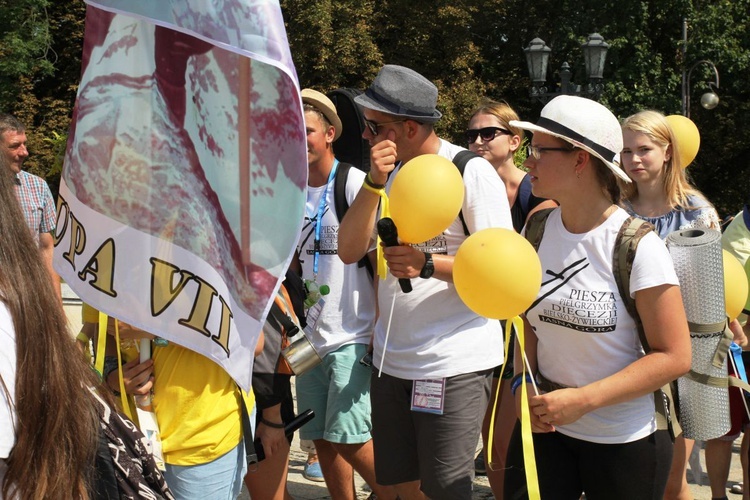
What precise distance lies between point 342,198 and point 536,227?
4.65 feet

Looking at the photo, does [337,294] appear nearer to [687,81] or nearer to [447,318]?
[447,318]

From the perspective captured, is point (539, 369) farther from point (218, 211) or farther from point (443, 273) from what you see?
point (218, 211)

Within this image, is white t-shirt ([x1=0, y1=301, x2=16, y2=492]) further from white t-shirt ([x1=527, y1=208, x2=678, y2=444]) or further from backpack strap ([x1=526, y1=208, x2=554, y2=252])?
backpack strap ([x1=526, y1=208, x2=554, y2=252])

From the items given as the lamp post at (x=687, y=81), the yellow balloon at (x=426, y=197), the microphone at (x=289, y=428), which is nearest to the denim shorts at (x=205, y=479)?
the microphone at (x=289, y=428)

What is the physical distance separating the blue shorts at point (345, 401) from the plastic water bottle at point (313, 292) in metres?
0.29

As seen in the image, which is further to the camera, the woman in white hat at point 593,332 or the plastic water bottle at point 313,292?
the plastic water bottle at point 313,292

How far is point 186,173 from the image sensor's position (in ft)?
7.50

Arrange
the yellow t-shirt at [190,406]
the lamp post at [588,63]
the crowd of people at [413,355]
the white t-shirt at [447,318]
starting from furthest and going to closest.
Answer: the lamp post at [588,63] → the white t-shirt at [447,318] → the yellow t-shirt at [190,406] → the crowd of people at [413,355]

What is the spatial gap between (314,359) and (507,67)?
24339 millimetres

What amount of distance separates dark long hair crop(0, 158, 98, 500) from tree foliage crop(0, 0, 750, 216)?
18755mm

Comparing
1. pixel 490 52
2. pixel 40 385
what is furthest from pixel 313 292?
pixel 490 52

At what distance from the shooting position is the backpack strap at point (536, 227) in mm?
3104

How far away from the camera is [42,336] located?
65.1 inches

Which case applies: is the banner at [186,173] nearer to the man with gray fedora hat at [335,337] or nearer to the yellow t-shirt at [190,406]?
the yellow t-shirt at [190,406]
